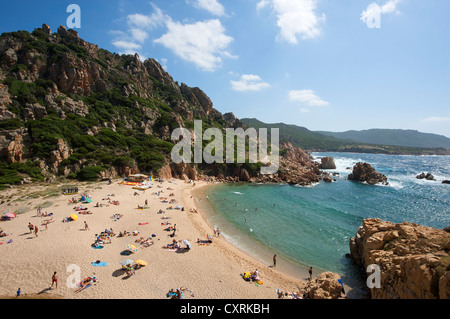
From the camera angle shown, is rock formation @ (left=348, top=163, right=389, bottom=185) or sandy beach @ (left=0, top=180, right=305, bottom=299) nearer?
sandy beach @ (left=0, top=180, right=305, bottom=299)

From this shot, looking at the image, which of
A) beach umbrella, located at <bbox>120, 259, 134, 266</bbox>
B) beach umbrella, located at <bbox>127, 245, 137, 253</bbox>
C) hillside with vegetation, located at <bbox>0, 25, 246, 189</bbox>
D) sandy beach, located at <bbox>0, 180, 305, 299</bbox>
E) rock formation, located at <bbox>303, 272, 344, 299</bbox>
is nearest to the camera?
rock formation, located at <bbox>303, 272, 344, 299</bbox>

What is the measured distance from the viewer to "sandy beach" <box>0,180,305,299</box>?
41.8ft

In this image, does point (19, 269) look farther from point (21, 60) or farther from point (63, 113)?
point (21, 60)

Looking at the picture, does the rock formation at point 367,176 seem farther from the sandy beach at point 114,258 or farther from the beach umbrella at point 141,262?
the beach umbrella at point 141,262

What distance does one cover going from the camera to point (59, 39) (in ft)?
214

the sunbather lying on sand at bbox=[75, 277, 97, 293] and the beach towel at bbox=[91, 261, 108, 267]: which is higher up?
the beach towel at bbox=[91, 261, 108, 267]

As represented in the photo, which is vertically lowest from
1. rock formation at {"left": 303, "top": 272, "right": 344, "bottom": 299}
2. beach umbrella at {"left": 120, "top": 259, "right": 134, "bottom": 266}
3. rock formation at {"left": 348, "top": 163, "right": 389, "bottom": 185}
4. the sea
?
the sea

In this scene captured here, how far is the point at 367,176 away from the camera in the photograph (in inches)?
2199

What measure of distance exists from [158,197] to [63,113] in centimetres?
3311

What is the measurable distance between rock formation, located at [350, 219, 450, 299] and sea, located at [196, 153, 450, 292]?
366cm

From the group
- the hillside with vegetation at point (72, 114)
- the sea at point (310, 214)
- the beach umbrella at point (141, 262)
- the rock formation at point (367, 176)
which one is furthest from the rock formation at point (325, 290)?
the rock formation at point (367, 176)

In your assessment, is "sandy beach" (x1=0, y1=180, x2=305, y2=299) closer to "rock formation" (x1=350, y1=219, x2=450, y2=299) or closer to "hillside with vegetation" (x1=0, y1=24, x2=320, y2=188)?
"rock formation" (x1=350, y1=219, x2=450, y2=299)

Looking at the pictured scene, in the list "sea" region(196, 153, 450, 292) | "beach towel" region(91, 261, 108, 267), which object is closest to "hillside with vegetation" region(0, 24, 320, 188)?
"sea" region(196, 153, 450, 292)
